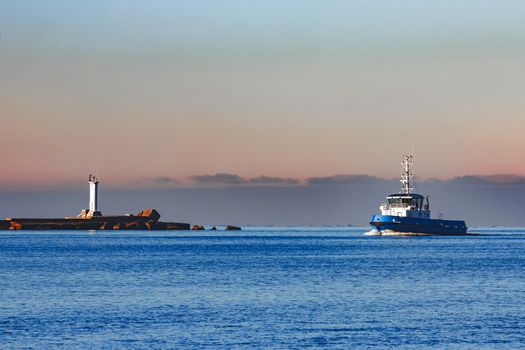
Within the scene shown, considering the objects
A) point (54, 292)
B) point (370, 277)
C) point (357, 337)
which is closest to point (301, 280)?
point (370, 277)

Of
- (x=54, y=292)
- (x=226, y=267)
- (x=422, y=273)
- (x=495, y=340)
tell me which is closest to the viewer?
(x=495, y=340)

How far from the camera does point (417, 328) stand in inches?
2176

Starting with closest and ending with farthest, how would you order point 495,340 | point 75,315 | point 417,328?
point 495,340
point 417,328
point 75,315

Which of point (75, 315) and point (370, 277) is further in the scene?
point (370, 277)

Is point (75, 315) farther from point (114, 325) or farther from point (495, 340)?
point (495, 340)

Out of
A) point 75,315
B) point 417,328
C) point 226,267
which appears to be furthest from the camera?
point 226,267

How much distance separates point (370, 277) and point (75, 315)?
39351 mm

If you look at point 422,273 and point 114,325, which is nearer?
point 114,325

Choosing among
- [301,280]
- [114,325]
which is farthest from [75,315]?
[301,280]

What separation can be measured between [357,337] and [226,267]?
61.9 meters

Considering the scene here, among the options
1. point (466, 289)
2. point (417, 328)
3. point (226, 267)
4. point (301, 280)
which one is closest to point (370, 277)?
point (301, 280)

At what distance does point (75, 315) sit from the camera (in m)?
60.9

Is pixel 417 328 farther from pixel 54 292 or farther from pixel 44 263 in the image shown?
pixel 44 263

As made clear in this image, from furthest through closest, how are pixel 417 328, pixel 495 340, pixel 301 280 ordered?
Answer: pixel 301 280 < pixel 417 328 < pixel 495 340
